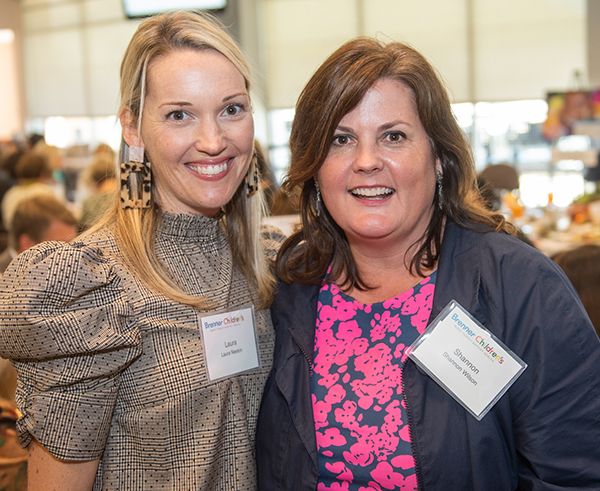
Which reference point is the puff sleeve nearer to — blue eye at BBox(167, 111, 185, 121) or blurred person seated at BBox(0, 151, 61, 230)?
blue eye at BBox(167, 111, 185, 121)

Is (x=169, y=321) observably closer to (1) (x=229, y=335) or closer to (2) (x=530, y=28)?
(1) (x=229, y=335)

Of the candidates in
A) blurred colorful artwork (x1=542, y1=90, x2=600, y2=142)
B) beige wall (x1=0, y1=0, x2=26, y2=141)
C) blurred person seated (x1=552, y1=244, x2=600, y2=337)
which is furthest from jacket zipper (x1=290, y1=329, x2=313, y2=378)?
beige wall (x1=0, y1=0, x2=26, y2=141)

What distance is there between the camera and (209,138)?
1409 millimetres

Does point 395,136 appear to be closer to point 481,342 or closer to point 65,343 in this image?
point 481,342

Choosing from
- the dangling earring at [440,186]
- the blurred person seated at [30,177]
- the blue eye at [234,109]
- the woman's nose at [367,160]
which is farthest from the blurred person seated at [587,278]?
the blurred person seated at [30,177]

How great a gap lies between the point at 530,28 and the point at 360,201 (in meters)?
7.76

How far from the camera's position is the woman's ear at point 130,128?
147cm

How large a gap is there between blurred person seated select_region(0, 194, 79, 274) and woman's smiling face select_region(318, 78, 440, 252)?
213 cm

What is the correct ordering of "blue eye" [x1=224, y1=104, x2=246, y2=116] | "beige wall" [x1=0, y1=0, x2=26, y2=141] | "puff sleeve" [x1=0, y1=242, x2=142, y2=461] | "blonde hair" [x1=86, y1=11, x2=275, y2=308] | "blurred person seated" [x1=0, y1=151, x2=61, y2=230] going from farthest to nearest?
"beige wall" [x1=0, y1=0, x2=26, y2=141] < "blurred person seated" [x1=0, y1=151, x2=61, y2=230] < "blue eye" [x1=224, y1=104, x2=246, y2=116] < "blonde hair" [x1=86, y1=11, x2=275, y2=308] < "puff sleeve" [x1=0, y1=242, x2=142, y2=461]

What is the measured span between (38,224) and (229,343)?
7.13ft

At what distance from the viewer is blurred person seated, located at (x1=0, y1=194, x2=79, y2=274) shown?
315 centimetres

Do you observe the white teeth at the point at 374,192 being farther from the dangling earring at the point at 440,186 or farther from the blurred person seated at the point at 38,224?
the blurred person seated at the point at 38,224

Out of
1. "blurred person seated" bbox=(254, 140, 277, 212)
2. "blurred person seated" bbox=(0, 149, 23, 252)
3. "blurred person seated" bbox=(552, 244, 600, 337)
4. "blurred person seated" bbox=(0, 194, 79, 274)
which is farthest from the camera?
"blurred person seated" bbox=(0, 149, 23, 252)

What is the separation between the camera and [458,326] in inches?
52.5
